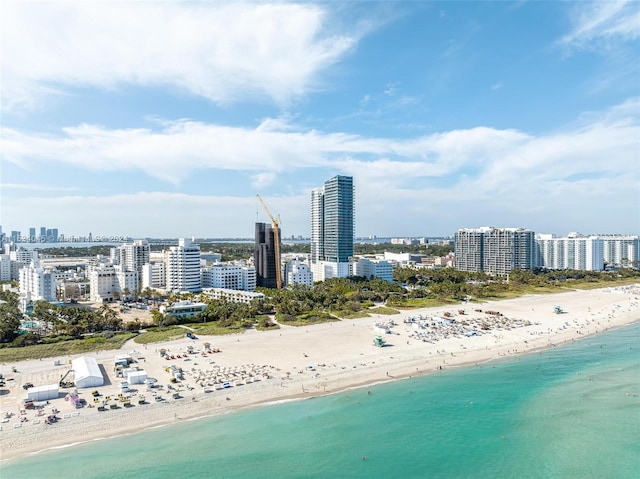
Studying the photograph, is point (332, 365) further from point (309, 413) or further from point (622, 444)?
point (622, 444)

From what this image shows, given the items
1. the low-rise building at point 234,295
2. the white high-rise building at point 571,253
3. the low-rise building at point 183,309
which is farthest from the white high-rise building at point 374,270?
the white high-rise building at point 571,253

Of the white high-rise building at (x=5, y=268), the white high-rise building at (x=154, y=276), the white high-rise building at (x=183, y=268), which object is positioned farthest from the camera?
the white high-rise building at (x=5, y=268)

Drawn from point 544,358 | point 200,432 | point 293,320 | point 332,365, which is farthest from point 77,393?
point 544,358

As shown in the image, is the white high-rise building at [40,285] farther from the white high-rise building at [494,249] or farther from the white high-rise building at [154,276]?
the white high-rise building at [494,249]

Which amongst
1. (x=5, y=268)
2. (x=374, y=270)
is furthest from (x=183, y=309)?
(x=5, y=268)

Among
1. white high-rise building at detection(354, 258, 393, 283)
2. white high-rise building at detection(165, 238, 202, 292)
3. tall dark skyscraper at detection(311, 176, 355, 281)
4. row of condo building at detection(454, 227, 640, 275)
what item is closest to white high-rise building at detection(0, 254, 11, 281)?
white high-rise building at detection(165, 238, 202, 292)

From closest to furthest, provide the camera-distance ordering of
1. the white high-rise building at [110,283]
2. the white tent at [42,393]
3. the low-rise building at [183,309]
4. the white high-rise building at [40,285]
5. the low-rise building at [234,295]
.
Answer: the white tent at [42,393], the low-rise building at [183,309], the low-rise building at [234,295], the white high-rise building at [40,285], the white high-rise building at [110,283]
